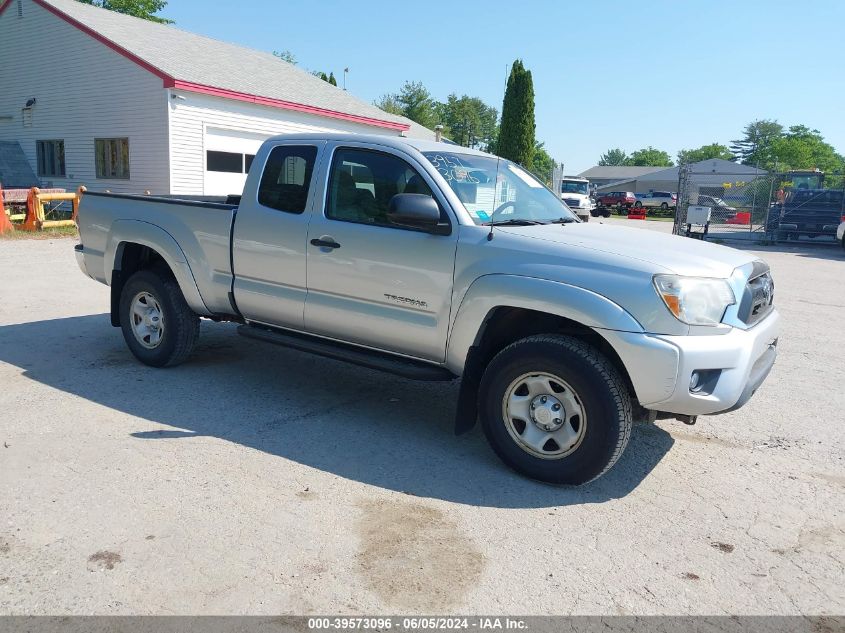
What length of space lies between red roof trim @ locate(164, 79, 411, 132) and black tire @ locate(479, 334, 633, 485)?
52.9 ft

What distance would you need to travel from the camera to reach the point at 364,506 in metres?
3.72

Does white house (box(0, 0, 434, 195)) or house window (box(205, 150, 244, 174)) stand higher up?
white house (box(0, 0, 434, 195))

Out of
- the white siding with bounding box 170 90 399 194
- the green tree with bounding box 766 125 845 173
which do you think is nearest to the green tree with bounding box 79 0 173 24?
the white siding with bounding box 170 90 399 194

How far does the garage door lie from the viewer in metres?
19.2

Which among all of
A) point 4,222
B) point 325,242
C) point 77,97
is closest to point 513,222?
point 325,242

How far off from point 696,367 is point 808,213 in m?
22.3

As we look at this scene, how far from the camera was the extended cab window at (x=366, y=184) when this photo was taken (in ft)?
15.5

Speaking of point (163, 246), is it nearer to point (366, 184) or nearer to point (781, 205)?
point (366, 184)

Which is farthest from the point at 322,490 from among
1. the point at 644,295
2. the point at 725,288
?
the point at 725,288

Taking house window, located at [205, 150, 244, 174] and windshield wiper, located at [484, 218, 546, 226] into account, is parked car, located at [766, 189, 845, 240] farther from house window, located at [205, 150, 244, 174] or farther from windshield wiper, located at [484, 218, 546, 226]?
windshield wiper, located at [484, 218, 546, 226]

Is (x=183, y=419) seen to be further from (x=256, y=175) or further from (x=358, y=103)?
(x=358, y=103)

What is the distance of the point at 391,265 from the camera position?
458cm

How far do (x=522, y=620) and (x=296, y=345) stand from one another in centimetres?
281

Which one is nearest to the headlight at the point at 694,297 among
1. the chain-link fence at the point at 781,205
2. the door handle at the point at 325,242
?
the door handle at the point at 325,242
